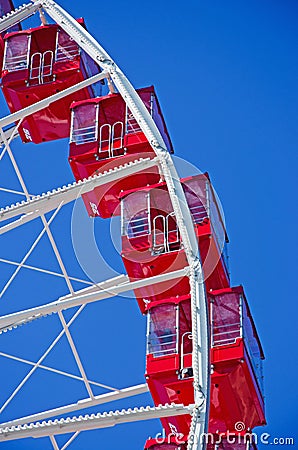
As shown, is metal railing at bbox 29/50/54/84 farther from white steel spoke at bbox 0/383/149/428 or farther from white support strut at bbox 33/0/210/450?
white steel spoke at bbox 0/383/149/428

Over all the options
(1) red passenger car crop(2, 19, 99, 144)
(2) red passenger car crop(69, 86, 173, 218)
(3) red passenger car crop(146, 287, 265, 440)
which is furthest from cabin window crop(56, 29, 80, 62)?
(3) red passenger car crop(146, 287, 265, 440)

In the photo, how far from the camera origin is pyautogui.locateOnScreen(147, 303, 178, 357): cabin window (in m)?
16.4

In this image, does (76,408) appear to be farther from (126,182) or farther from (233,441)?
(126,182)

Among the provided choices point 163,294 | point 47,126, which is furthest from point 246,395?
point 47,126

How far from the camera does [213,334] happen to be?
55.2ft

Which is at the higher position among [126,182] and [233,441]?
[126,182]

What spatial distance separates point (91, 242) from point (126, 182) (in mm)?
1286

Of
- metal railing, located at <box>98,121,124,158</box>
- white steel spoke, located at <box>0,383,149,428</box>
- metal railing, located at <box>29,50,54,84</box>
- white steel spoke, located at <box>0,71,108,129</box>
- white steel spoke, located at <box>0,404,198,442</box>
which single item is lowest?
white steel spoke, located at <box>0,383,149,428</box>

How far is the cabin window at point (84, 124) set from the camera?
61.7ft

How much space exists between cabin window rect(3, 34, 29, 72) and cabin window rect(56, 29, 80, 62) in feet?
1.68

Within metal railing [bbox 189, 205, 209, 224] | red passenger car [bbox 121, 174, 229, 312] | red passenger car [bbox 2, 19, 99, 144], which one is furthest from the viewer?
red passenger car [bbox 2, 19, 99, 144]

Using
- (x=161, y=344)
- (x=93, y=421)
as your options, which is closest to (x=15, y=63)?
(x=161, y=344)

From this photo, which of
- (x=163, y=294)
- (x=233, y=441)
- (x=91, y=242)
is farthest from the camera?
(x=91, y=242)

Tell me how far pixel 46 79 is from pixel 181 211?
491cm
